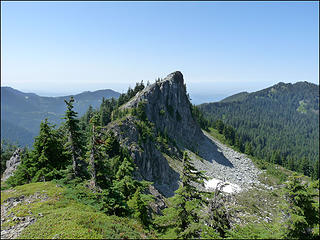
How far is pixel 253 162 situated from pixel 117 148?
8054 centimetres

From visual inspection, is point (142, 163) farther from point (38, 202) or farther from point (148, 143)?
point (38, 202)

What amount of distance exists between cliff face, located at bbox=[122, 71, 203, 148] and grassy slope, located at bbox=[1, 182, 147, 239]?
56377 millimetres

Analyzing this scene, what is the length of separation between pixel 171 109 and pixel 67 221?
7692 centimetres

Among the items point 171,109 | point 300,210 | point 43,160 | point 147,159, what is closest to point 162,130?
Answer: point 171,109

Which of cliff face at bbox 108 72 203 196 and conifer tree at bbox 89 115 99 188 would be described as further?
cliff face at bbox 108 72 203 196

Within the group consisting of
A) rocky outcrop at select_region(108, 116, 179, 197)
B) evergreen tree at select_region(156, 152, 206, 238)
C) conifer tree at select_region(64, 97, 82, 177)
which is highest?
conifer tree at select_region(64, 97, 82, 177)

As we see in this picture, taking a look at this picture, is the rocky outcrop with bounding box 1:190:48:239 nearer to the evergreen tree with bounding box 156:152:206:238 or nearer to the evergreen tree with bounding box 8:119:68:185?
the evergreen tree with bounding box 8:119:68:185

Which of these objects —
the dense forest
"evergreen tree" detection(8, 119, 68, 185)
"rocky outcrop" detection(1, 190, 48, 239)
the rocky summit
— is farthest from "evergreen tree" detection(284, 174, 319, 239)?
the rocky summit

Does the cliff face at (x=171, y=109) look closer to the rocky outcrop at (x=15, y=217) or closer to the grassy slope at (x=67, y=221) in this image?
the rocky outcrop at (x=15, y=217)

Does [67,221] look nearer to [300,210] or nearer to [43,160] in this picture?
[43,160]

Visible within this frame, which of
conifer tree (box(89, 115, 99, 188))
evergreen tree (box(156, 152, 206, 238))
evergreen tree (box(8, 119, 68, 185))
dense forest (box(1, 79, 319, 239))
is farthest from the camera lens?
evergreen tree (box(8, 119, 68, 185))

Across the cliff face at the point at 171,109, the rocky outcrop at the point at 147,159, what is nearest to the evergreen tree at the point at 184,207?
the rocky outcrop at the point at 147,159

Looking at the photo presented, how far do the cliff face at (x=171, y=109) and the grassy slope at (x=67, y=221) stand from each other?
185 feet

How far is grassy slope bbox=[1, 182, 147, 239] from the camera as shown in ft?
46.3
